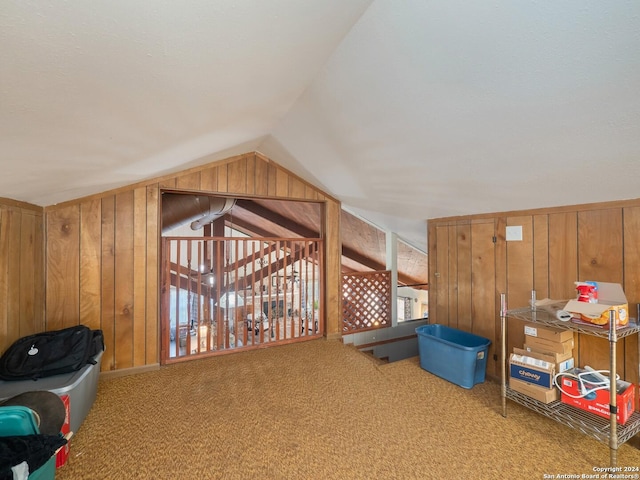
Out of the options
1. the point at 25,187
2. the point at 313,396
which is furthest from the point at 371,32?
the point at 313,396

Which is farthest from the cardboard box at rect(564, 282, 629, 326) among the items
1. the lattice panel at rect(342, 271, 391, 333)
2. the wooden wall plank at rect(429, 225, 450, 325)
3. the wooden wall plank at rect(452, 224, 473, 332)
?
the lattice panel at rect(342, 271, 391, 333)

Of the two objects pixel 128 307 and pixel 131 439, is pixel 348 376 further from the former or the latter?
pixel 128 307

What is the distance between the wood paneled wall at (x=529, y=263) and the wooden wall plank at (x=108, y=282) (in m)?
2.98

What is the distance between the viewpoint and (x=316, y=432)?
67.0 inches

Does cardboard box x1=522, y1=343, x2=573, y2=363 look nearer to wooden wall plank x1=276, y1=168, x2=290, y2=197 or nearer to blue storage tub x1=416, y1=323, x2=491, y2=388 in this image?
blue storage tub x1=416, y1=323, x2=491, y2=388

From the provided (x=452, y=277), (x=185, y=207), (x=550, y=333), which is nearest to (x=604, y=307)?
(x=550, y=333)

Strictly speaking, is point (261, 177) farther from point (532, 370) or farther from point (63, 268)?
point (532, 370)

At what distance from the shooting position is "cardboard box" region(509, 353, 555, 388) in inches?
66.1

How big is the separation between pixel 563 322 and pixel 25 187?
3.15 m

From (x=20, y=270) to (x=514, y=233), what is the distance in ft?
11.5

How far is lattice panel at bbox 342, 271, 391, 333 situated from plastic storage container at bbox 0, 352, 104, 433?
2.57m

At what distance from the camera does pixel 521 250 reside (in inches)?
86.2

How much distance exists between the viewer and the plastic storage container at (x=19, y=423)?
3.46ft

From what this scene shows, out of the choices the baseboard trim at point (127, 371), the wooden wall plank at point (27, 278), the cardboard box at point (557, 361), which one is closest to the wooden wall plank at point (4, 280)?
the wooden wall plank at point (27, 278)
